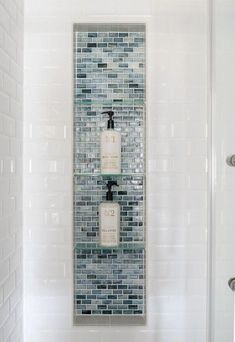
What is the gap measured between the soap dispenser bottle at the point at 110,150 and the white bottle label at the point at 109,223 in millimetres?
136

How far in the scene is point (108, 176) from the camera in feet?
4.43

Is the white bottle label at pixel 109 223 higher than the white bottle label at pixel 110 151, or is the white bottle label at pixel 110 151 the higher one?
the white bottle label at pixel 110 151

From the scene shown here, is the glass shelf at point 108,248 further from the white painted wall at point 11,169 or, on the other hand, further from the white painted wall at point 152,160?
the white painted wall at point 11,169

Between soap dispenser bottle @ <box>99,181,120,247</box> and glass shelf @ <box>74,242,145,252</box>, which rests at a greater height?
soap dispenser bottle @ <box>99,181,120,247</box>

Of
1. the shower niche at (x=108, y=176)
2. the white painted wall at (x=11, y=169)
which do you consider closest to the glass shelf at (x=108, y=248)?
the shower niche at (x=108, y=176)

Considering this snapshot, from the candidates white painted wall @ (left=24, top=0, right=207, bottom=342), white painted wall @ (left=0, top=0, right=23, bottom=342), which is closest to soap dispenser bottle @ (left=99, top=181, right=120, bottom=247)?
white painted wall @ (left=24, top=0, right=207, bottom=342)

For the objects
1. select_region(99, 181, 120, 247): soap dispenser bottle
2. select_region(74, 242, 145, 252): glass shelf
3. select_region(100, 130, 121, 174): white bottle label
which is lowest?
select_region(74, 242, 145, 252): glass shelf

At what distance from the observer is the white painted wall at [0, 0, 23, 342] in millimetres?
1103

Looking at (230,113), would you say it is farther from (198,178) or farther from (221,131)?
(198,178)

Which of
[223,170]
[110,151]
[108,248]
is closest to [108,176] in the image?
[110,151]

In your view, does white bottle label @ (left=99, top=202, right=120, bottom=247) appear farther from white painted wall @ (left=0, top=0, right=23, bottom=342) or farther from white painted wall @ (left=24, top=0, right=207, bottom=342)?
white painted wall @ (left=0, top=0, right=23, bottom=342)

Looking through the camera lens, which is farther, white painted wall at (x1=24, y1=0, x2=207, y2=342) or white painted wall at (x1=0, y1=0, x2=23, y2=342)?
white painted wall at (x1=24, y1=0, x2=207, y2=342)

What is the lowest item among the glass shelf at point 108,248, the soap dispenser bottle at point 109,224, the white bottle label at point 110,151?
the glass shelf at point 108,248

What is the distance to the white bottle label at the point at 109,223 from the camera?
128cm
